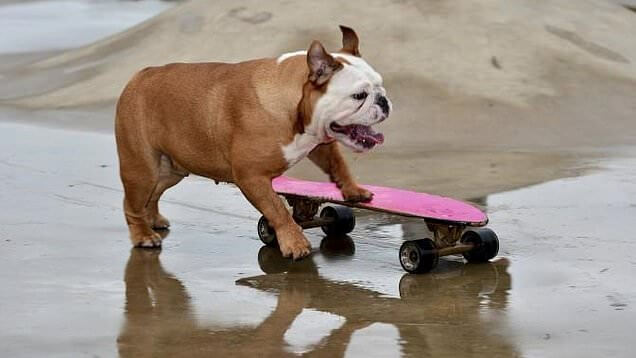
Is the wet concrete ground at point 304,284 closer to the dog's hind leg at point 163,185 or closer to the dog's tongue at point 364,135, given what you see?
the dog's hind leg at point 163,185

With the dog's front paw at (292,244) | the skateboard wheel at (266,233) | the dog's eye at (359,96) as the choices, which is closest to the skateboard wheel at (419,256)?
the dog's front paw at (292,244)

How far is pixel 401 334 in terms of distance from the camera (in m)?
5.43

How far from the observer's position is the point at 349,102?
21.1 feet

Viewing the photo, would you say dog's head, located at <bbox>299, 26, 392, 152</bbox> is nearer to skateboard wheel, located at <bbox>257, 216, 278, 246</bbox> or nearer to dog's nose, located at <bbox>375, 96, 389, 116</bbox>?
dog's nose, located at <bbox>375, 96, 389, 116</bbox>

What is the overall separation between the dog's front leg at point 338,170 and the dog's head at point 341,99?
1.11ft

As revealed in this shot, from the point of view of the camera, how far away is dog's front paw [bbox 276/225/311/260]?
6.56m

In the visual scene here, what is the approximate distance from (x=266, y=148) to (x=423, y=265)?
3.05 feet

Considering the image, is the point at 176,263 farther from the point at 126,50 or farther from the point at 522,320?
the point at 126,50

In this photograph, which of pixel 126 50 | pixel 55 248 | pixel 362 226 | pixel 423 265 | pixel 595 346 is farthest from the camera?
pixel 126 50

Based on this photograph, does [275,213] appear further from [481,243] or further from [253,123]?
[481,243]

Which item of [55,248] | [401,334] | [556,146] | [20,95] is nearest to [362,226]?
[55,248]

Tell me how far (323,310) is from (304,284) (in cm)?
50

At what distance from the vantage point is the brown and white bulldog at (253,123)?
254 inches

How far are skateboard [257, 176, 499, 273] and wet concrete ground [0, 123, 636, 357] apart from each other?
87mm
